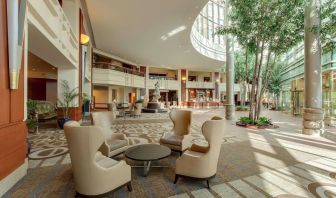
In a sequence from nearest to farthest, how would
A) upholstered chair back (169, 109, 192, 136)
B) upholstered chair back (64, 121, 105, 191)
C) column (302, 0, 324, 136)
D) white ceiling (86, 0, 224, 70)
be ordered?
upholstered chair back (64, 121, 105, 191)
upholstered chair back (169, 109, 192, 136)
column (302, 0, 324, 136)
white ceiling (86, 0, 224, 70)

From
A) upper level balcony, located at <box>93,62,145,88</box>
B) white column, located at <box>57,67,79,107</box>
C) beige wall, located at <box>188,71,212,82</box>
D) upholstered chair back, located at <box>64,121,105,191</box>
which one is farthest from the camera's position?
beige wall, located at <box>188,71,212,82</box>

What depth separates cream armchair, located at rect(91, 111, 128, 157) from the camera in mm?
3459

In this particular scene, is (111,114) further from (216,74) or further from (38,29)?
(216,74)

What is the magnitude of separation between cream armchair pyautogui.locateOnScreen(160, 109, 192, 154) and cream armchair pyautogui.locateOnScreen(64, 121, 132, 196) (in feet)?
5.64

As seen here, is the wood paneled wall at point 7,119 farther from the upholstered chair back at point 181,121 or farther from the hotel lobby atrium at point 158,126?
the upholstered chair back at point 181,121

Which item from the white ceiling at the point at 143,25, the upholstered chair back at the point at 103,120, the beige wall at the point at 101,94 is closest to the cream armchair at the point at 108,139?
the upholstered chair back at the point at 103,120

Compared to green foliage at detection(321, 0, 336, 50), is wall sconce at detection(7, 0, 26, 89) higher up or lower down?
lower down

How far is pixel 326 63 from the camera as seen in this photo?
10.8 meters

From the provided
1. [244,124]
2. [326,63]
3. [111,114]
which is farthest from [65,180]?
[326,63]

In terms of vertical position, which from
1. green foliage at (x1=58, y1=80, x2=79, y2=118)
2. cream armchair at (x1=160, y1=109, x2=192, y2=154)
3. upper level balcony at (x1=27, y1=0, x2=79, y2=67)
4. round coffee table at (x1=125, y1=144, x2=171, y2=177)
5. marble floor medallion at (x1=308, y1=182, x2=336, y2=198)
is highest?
upper level balcony at (x1=27, y1=0, x2=79, y2=67)

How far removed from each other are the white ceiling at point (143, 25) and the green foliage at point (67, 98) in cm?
363

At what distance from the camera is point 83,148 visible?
82.4 inches

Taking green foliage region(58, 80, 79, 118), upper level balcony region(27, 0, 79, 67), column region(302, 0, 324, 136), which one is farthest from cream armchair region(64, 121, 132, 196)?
column region(302, 0, 324, 136)

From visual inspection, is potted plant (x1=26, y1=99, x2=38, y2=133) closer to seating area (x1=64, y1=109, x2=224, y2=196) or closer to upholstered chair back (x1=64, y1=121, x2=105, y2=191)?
seating area (x1=64, y1=109, x2=224, y2=196)
